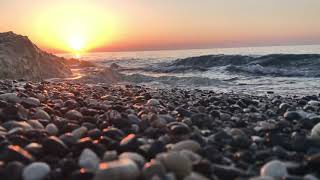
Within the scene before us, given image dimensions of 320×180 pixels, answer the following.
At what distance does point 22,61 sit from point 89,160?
38.4 ft

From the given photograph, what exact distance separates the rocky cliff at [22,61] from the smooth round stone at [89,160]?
10718 mm

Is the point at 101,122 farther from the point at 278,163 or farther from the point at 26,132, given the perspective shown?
the point at 278,163

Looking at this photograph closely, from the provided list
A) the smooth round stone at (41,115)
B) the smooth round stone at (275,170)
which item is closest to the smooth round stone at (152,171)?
the smooth round stone at (275,170)

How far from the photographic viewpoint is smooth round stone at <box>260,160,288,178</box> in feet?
8.97

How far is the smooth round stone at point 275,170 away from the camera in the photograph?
2.73 m

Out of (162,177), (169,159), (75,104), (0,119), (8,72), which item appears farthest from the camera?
(8,72)

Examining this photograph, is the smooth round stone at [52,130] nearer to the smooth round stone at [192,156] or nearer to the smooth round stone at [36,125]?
the smooth round stone at [36,125]

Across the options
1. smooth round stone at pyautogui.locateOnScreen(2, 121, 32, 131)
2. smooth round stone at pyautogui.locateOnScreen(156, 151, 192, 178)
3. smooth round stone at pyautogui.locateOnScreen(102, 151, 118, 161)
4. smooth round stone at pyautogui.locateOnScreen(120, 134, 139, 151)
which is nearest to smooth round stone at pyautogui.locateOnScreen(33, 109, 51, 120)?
smooth round stone at pyautogui.locateOnScreen(2, 121, 32, 131)

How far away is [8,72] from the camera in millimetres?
12820

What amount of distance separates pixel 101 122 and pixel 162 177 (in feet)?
6.22

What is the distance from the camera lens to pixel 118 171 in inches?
95.2

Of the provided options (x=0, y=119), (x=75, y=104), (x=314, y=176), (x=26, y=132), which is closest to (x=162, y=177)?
(x=314, y=176)

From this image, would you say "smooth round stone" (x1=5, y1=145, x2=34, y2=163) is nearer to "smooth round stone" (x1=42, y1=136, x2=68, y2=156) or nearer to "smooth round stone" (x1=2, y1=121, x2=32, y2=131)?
"smooth round stone" (x1=42, y1=136, x2=68, y2=156)

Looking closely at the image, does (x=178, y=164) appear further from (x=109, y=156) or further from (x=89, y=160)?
(x=89, y=160)
